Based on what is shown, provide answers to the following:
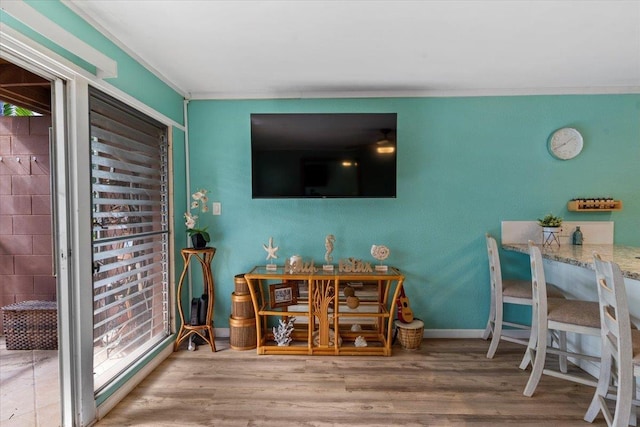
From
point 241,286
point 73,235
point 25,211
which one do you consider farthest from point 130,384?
point 25,211

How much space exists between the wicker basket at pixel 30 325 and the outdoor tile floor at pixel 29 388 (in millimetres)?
64

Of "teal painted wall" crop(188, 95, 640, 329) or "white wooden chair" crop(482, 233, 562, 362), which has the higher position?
"teal painted wall" crop(188, 95, 640, 329)

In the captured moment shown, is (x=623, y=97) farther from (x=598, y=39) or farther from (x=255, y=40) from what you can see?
(x=255, y=40)

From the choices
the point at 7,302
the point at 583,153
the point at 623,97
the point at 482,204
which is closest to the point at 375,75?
the point at 482,204

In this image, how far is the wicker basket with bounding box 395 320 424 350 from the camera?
263 centimetres

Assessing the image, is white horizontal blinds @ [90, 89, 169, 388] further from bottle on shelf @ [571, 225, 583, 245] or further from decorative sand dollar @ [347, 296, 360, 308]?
bottle on shelf @ [571, 225, 583, 245]

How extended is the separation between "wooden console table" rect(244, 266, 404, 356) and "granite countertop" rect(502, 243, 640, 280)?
1.05 m

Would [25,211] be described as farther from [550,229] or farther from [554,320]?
[550,229]

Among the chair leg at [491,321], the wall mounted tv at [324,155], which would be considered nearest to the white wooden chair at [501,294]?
the chair leg at [491,321]

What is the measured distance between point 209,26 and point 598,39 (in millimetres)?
2431

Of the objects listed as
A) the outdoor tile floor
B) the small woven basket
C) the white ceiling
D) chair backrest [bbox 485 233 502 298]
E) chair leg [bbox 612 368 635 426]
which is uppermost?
the white ceiling

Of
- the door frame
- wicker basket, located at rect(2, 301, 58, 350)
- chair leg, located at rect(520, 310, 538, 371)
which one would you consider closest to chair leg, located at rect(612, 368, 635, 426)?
chair leg, located at rect(520, 310, 538, 371)

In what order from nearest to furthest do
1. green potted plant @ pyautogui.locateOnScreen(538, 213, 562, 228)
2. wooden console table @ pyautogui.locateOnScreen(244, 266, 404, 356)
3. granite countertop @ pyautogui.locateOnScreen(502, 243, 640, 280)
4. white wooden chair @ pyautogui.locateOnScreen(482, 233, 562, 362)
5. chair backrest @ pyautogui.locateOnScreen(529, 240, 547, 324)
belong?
granite countertop @ pyautogui.locateOnScreen(502, 243, 640, 280) → chair backrest @ pyautogui.locateOnScreen(529, 240, 547, 324) → white wooden chair @ pyautogui.locateOnScreen(482, 233, 562, 362) → wooden console table @ pyautogui.locateOnScreen(244, 266, 404, 356) → green potted plant @ pyautogui.locateOnScreen(538, 213, 562, 228)

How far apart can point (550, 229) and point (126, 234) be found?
3333 mm
